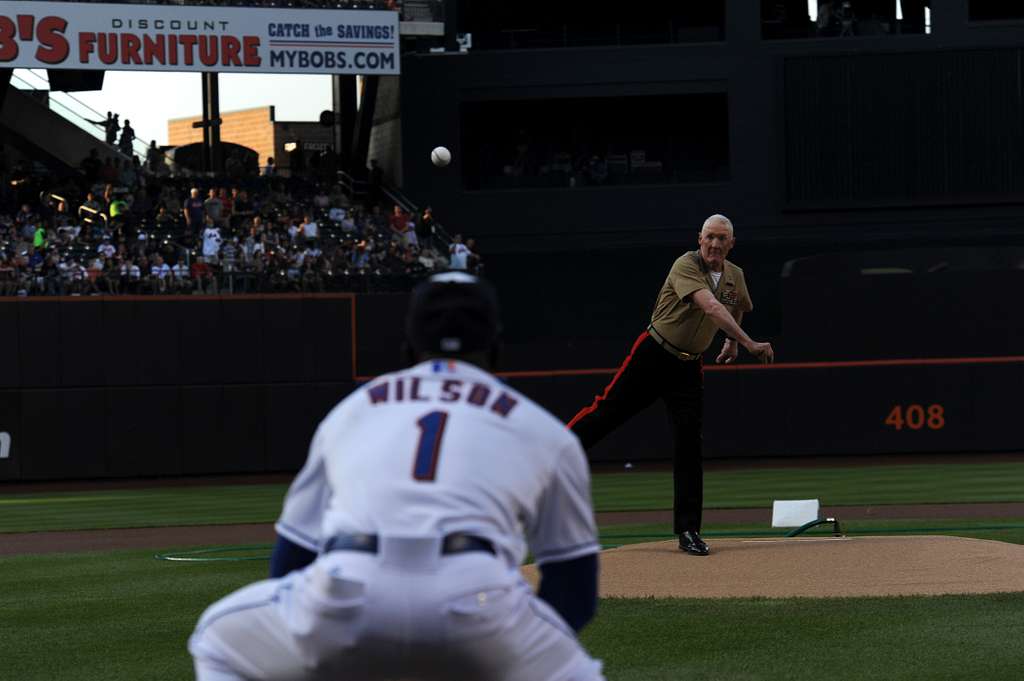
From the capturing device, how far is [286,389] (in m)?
22.6

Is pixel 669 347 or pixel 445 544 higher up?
pixel 669 347

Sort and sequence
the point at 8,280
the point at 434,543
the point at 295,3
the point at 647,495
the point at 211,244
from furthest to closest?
the point at 295,3 → the point at 211,244 → the point at 8,280 → the point at 647,495 → the point at 434,543

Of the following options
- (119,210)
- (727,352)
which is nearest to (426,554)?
(727,352)

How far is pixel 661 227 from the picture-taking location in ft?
96.1

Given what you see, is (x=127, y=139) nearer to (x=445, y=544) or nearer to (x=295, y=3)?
(x=295, y=3)

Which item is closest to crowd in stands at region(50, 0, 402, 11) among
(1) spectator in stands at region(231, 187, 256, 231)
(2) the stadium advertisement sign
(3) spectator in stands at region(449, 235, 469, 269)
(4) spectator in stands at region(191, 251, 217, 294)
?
(2) the stadium advertisement sign

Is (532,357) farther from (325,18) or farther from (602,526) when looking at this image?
(602,526)

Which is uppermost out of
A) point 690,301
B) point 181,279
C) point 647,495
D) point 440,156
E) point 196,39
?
point 196,39

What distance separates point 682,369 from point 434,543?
223 inches

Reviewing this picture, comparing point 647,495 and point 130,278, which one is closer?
point 647,495

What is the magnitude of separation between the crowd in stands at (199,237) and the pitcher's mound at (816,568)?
48.6 ft

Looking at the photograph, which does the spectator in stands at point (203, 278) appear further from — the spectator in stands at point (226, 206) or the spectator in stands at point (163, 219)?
the spectator in stands at point (226, 206)

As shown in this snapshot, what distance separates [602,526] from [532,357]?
Answer: 10.4m

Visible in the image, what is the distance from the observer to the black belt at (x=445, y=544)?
287cm
